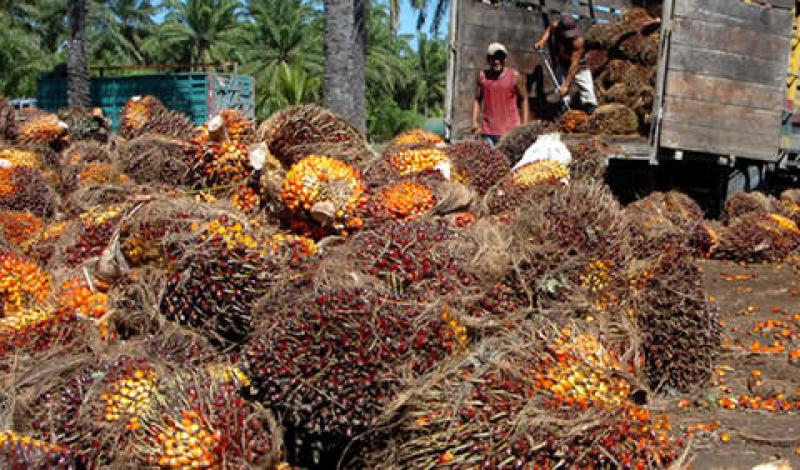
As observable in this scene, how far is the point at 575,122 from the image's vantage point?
845 cm

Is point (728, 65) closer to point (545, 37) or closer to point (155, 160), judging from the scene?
point (545, 37)

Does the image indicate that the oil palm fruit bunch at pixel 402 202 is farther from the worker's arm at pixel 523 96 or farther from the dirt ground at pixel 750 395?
the worker's arm at pixel 523 96

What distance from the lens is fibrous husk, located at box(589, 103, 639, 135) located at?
820cm

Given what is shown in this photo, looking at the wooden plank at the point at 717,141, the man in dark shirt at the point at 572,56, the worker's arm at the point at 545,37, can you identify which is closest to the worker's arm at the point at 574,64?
the man in dark shirt at the point at 572,56

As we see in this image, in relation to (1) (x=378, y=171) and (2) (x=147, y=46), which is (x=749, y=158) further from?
(2) (x=147, y=46)

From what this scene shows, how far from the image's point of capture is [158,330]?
302cm

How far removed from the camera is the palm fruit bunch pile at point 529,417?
2.36 meters

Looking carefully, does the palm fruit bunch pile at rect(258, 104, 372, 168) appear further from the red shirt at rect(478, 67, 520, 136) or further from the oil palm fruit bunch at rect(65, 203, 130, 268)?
the red shirt at rect(478, 67, 520, 136)

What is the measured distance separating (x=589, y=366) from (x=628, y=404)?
0.18m

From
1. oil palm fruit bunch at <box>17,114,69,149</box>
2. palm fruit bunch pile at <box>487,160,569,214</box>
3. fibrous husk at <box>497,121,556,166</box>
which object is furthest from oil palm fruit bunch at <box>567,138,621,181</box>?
oil palm fruit bunch at <box>17,114,69,149</box>

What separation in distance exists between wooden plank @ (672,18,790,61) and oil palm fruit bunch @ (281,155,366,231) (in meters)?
5.15

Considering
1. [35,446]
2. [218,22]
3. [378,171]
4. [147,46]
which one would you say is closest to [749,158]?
[378,171]

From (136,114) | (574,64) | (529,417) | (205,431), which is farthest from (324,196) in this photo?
(574,64)

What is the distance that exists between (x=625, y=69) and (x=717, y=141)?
67.7 inches
